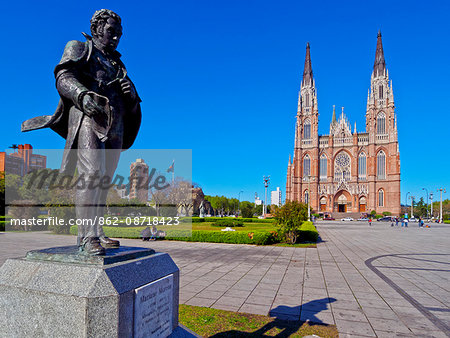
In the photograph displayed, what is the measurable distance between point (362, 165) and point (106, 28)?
258ft

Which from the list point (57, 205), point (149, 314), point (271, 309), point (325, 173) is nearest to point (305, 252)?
point (271, 309)

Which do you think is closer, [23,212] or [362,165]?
[23,212]

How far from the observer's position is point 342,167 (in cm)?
7406

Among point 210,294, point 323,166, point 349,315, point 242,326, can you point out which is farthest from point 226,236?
point 323,166

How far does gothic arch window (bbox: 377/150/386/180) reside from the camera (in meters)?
68.8

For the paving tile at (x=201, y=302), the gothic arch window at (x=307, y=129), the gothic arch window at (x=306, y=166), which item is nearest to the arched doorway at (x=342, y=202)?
the gothic arch window at (x=306, y=166)

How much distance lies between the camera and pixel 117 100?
2.83 meters

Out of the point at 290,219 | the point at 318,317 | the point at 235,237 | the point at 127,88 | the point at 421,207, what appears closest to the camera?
the point at 127,88

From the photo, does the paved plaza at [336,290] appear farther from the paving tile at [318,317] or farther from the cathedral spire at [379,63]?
the cathedral spire at [379,63]

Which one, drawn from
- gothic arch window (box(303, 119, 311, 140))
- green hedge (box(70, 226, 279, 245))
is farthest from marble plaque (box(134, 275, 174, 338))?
gothic arch window (box(303, 119, 311, 140))

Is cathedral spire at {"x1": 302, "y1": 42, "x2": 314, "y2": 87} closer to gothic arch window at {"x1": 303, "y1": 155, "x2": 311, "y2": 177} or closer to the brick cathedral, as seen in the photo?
the brick cathedral

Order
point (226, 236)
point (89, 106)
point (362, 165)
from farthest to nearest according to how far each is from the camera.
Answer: point (362, 165) < point (226, 236) < point (89, 106)

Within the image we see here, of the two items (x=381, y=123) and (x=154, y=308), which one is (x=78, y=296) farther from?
(x=381, y=123)

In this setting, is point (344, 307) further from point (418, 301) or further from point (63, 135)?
point (63, 135)
